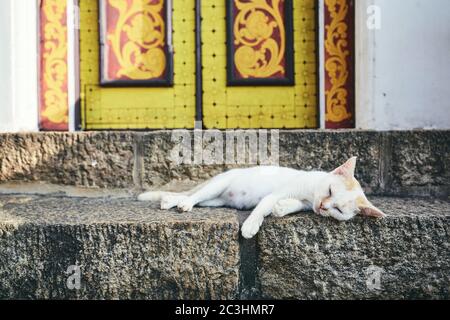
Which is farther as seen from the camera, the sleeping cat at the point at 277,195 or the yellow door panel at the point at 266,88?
the yellow door panel at the point at 266,88

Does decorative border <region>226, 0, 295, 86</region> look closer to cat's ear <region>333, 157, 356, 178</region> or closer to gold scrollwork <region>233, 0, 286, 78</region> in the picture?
gold scrollwork <region>233, 0, 286, 78</region>

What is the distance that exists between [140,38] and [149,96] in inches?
15.3

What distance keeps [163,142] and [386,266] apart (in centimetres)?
122

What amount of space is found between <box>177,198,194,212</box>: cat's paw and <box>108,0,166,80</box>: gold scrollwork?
1.25 meters

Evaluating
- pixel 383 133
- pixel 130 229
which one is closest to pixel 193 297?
pixel 130 229

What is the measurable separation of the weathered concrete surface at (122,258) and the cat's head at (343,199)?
1.20 feet

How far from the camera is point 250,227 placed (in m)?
1.62

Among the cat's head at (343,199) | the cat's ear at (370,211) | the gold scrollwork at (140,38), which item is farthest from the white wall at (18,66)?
the cat's ear at (370,211)

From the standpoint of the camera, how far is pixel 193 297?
1.64 metres

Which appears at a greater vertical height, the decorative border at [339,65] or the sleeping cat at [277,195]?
the decorative border at [339,65]

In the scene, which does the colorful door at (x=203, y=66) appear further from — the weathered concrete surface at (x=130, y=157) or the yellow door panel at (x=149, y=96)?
the weathered concrete surface at (x=130, y=157)

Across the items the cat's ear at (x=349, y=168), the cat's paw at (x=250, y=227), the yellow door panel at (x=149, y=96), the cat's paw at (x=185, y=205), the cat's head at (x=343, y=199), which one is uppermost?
the yellow door panel at (x=149, y=96)

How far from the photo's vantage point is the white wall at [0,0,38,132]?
2467mm

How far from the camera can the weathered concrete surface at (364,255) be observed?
1623 mm
